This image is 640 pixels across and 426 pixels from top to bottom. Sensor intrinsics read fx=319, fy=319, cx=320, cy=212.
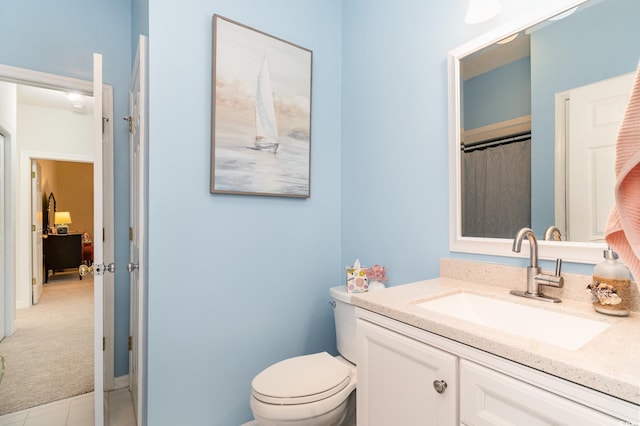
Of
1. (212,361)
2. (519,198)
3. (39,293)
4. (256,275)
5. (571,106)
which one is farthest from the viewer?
(39,293)

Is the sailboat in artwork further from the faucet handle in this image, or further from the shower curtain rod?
the faucet handle

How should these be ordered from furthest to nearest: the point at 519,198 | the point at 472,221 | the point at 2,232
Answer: the point at 2,232 → the point at 472,221 → the point at 519,198

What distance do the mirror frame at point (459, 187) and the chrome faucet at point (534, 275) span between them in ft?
0.19

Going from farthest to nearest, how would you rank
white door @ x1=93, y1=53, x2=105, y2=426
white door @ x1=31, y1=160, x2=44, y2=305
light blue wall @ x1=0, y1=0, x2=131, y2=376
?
white door @ x1=31, y1=160, x2=44, y2=305 < light blue wall @ x1=0, y1=0, x2=131, y2=376 < white door @ x1=93, y1=53, x2=105, y2=426

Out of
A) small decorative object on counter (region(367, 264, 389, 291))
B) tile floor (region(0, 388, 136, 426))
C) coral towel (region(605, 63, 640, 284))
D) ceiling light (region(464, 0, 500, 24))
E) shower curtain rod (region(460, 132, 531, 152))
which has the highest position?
ceiling light (region(464, 0, 500, 24))

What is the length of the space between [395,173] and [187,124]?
109 centimetres

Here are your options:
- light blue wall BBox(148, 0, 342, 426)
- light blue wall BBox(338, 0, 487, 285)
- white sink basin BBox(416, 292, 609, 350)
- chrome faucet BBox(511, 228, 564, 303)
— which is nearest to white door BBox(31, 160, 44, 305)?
light blue wall BBox(148, 0, 342, 426)

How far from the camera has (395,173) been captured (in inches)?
68.2

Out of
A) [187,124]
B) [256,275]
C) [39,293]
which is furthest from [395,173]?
[39,293]

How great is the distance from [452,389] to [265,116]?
1511 millimetres

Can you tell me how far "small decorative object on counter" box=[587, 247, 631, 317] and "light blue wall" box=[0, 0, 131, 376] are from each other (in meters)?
2.56

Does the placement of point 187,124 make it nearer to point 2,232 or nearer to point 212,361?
point 212,361

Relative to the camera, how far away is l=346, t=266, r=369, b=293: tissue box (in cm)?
172

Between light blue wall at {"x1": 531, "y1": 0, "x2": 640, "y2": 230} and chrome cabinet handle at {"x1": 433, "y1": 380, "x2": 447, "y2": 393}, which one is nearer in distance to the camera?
chrome cabinet handle at {"x1": 433, "y1": 380, "x2": 447, "y2": 393}
